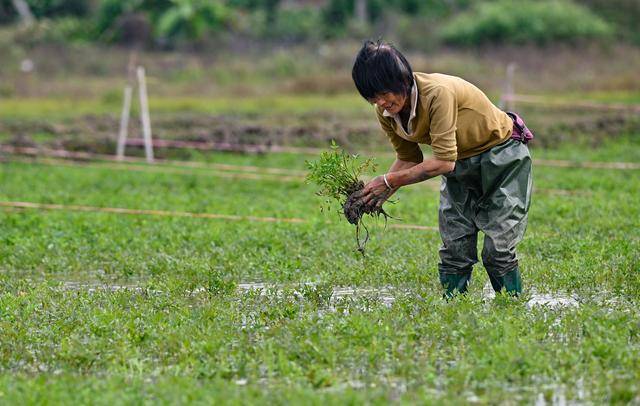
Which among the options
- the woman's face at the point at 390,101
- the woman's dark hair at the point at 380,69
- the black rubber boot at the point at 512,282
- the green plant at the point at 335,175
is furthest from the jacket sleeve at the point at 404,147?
the black rubber boot at the point at 512,282

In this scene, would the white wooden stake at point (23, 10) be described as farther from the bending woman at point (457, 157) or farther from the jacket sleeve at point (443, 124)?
the jacket sleeve at point (443, 124)

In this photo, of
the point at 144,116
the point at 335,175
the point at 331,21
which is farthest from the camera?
the point at 331,21

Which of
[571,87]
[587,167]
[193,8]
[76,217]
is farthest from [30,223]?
[193,8]

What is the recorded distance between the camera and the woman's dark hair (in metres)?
6.55

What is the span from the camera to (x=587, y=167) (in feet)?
56.0

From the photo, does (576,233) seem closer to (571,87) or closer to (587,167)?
(587,167)

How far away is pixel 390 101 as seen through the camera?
6723mm

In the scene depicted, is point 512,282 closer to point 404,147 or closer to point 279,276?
point 404,147

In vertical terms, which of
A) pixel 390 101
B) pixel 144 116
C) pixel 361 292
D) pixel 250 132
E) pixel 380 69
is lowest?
pixel 250 132

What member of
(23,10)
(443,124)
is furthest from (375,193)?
(23,10)

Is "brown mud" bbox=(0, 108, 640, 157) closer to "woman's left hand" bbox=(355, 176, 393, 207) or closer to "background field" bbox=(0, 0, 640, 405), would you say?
"background field" bbox=(0, 0, 640, 405)

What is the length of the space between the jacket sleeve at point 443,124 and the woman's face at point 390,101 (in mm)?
204

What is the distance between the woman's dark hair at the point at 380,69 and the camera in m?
6.55

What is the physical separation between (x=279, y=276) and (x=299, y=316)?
178 centimetres
